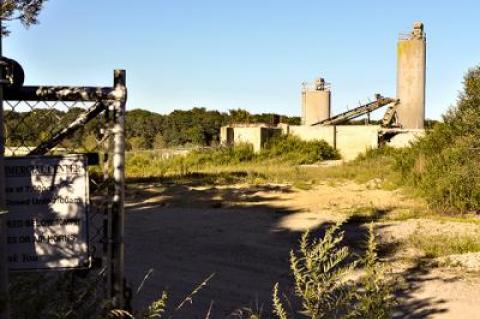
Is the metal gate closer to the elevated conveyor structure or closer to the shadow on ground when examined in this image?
the shadow on ground

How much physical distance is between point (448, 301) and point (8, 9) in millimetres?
11043

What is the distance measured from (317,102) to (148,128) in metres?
13.0

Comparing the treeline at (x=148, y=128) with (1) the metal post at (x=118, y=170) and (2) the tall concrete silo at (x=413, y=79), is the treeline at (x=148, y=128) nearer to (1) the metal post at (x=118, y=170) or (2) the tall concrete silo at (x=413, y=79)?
(1) the metal post at (x=118, y=170)

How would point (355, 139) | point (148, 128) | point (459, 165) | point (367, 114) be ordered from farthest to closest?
1. point (148, 128)
2. point (367, 114)
3. point (355, 139)
4. point (459, 165)

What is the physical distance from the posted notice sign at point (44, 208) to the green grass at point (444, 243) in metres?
6.76

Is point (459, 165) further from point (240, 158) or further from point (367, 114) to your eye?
point (367, 114)

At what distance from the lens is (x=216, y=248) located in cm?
902

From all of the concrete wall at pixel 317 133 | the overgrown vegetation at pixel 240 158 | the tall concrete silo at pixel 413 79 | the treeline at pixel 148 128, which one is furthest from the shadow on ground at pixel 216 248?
the tall concrete silo at pixel 413 79

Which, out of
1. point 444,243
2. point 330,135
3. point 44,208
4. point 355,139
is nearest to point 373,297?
point 44,208

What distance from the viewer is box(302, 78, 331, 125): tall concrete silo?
4072 centimetres

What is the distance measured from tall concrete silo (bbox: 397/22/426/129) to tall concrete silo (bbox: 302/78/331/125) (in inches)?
257

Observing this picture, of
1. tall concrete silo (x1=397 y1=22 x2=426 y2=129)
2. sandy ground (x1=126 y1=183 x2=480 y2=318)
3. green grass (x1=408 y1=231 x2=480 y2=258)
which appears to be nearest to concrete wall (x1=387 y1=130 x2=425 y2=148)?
→ tall concrete silo (x1=397 y1=22 x2=426 y2=129)

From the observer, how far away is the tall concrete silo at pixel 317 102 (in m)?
40.7

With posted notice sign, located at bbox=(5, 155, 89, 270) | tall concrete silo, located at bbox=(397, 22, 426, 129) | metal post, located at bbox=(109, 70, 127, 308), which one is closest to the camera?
posted notice sign, located at bbox=(5, 155, 89, 270)
